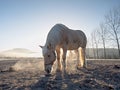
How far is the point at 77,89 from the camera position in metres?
6.83

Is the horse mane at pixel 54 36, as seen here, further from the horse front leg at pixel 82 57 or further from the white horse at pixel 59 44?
the horse front leg at pixel 82 57

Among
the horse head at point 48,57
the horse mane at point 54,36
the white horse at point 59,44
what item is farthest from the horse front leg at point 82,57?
the horse head at point 48,57

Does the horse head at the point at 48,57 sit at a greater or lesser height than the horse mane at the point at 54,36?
lesser

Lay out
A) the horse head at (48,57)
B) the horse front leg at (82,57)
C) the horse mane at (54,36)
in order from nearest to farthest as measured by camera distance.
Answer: the horse head at (48,57) → the horse mane at (54,36) → the horse front leg at (82,57)

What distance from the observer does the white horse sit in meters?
10.7

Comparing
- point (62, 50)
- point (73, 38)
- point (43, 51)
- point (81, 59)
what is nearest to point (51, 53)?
point (43, 51)

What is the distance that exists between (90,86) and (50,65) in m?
3.80

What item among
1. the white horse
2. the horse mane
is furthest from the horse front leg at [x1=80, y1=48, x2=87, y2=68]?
the horse mane

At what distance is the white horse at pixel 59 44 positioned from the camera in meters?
10.7

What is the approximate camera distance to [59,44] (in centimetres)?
1223

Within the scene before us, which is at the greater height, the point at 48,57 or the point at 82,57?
the point at 48,57

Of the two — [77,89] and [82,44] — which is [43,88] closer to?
[77,89]

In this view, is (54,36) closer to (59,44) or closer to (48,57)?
(59,44)

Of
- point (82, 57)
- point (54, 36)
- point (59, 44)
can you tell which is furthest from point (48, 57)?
point (82, 57)
